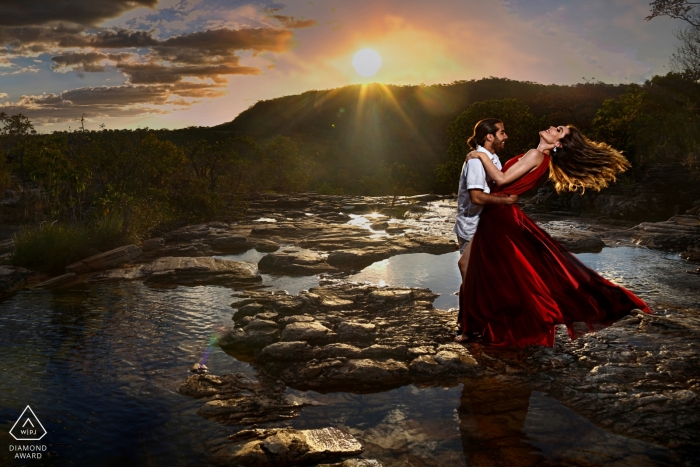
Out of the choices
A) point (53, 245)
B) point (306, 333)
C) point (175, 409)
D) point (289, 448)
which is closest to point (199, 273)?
point (53, 245)

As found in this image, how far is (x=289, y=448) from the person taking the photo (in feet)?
9.02

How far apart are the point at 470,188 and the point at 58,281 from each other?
222 inches

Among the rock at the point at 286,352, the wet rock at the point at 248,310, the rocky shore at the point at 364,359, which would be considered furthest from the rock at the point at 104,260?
the rock at the point at 286,352

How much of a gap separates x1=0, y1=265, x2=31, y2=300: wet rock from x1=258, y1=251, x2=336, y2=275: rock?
3.15 metres

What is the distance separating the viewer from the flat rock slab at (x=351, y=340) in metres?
3.81

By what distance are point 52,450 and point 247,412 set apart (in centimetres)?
106

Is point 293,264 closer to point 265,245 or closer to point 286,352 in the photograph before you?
point 265,245

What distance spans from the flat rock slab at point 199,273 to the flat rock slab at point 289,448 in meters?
4.17

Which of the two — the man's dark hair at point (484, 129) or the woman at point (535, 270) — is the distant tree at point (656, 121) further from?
the man's dark hair at point (484, 129)

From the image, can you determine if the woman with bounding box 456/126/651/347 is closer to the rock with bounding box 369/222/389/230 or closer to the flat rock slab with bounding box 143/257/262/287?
the flat rock slab with bounding box 143/257/262/287

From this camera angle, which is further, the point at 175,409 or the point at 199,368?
the point at 199,368

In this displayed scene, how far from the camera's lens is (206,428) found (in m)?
3.06

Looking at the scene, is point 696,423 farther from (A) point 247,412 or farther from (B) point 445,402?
(A) point 247,412

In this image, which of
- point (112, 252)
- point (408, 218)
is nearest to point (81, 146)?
point (112, 252)
